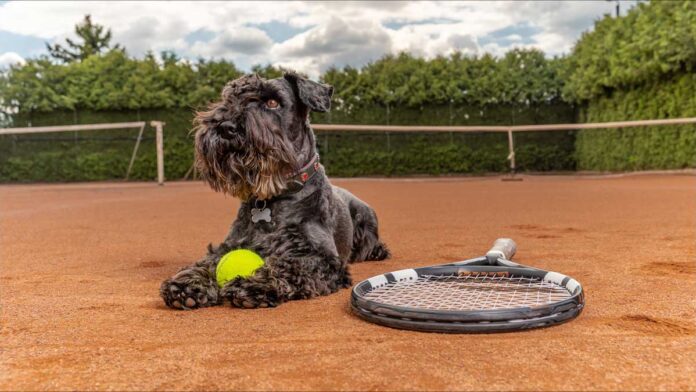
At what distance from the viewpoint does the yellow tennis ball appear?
3578mm

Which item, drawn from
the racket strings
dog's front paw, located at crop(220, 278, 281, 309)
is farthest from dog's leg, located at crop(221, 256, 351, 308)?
the racket strings

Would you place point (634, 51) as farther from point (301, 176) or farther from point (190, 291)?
point (190, 291)

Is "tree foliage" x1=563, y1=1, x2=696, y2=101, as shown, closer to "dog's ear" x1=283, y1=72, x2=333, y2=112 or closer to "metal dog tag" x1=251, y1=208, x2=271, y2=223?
"dog's ear" x1=283, y1=72, x2=333, y2=112

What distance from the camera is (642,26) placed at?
18.8 m

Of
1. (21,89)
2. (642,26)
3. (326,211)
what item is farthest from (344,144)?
(326,211)

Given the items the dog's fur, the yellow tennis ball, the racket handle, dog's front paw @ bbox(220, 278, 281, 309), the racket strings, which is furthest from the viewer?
the racket handle

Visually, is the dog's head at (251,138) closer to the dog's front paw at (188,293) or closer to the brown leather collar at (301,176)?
the brown leather collar at (301,176)

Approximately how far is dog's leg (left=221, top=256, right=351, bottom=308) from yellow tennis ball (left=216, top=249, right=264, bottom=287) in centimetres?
9

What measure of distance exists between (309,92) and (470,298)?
1.73 meters

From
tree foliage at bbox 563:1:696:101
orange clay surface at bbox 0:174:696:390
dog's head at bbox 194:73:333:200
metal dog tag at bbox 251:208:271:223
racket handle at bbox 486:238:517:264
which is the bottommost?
orange clay surface at bbox 0:174:696:390

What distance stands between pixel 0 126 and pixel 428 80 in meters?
15.8

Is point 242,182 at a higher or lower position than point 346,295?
higher

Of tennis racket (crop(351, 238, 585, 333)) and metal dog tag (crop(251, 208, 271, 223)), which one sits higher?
metal dog tag (crop(251, 208, 271, 223))

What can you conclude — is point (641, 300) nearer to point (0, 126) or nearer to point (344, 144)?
point (344, 144)
